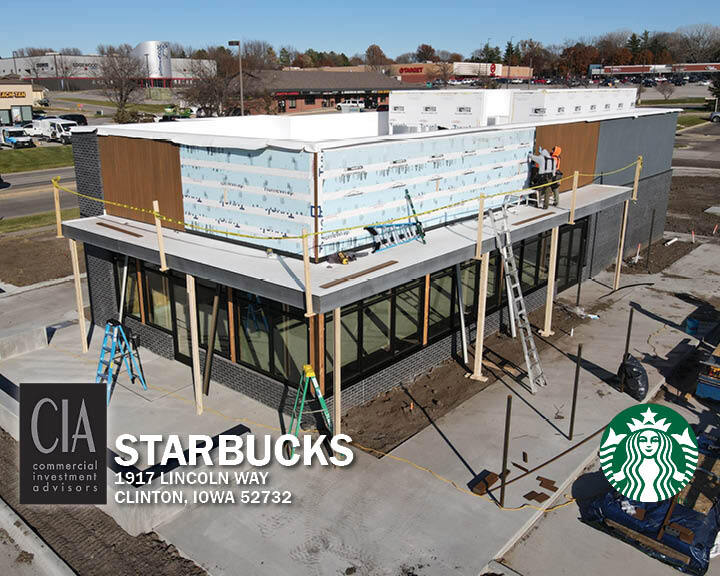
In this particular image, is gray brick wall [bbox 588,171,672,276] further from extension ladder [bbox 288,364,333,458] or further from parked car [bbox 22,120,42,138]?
parked car [bbox 22,120,42,138]

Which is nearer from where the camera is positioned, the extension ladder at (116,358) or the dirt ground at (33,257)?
the extension ladder at (116,358)

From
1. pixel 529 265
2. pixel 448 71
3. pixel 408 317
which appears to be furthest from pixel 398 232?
pixel 448 71

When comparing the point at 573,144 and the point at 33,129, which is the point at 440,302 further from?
the point at 33,129

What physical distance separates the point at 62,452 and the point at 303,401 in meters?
4.30

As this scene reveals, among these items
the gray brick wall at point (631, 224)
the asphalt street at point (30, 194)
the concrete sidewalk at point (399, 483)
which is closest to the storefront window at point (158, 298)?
the concrete sidewalk at point (399, 483)

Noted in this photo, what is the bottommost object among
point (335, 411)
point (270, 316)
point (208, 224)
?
point (335, 411)

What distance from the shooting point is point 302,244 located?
40.3 ft

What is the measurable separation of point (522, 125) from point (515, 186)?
166cm

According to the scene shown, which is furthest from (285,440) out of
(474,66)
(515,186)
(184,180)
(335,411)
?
(474,66)

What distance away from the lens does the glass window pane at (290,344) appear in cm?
1286

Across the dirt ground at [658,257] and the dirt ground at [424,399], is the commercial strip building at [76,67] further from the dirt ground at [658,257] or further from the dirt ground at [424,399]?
the dirt ground at [424,399]

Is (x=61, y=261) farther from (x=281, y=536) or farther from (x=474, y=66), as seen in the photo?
(x=474, y=66)

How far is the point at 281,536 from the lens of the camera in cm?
995

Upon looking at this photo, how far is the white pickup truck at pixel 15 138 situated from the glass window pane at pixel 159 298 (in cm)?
4644
